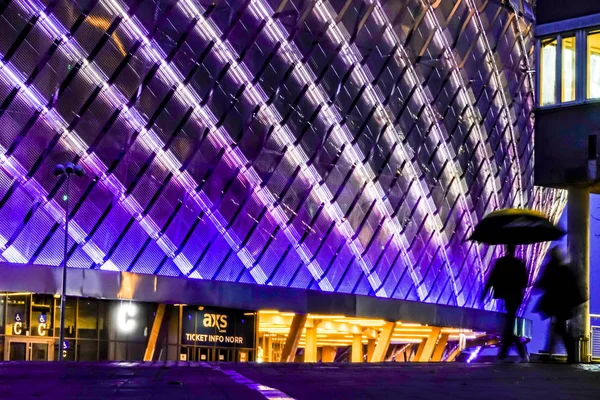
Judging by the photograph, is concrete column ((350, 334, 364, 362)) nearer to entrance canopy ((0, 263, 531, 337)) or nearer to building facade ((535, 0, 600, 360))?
entrance canopy ((0, 263, 531, 337))

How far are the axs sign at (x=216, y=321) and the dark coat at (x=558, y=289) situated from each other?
25.3 metres

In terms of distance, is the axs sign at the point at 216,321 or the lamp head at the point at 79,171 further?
the axs sign at the point at 216,321

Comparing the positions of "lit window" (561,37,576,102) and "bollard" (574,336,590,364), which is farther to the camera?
"lit window" (561,37,576,102)

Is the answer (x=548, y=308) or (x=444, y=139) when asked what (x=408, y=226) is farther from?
(x=548, y=308)

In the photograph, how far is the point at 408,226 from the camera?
164 ft

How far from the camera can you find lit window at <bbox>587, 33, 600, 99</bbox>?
25688 mm

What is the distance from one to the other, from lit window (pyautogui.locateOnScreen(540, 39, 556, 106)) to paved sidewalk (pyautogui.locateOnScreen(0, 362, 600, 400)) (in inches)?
463

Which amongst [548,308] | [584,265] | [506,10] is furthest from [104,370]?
[506,10]

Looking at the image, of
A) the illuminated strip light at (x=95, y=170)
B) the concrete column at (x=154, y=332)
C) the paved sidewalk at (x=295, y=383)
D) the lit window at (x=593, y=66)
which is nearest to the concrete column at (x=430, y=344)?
the concrete column at (x=154, y=332)

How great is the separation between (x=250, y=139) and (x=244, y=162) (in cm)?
84

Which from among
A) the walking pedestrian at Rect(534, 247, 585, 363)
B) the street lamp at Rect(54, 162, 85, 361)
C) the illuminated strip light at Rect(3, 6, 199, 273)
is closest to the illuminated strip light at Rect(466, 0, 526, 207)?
the illuminated strip light at Rect(3, 6, 199, 273)

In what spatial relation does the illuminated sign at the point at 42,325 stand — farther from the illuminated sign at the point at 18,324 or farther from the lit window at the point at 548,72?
the lit window at the point at 548,72

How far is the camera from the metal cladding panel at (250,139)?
123 ft

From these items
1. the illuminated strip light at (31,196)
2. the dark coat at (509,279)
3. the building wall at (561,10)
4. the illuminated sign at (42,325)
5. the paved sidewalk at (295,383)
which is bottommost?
the paved sidewalk at (295,383)
